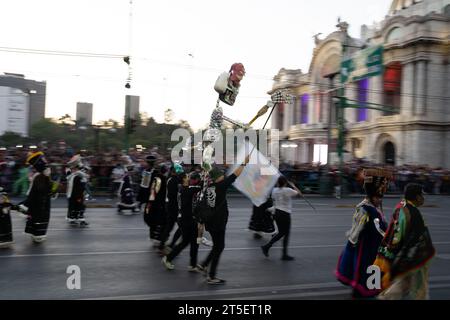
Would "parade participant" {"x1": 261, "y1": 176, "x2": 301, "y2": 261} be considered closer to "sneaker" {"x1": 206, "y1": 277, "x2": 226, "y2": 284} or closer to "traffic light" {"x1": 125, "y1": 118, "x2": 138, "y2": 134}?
"sneaker" {"x1": 206, "y1": 277, "x2": 226, "y2": 284}

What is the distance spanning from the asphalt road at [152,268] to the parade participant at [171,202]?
0.41 meters

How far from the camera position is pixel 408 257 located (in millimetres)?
4984

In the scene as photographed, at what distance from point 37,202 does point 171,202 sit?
273 cm

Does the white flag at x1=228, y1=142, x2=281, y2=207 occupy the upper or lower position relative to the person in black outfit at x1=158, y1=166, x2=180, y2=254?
upper

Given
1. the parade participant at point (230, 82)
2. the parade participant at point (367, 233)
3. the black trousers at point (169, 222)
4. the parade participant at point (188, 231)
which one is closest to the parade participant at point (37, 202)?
the black trousers at point (169, 222)

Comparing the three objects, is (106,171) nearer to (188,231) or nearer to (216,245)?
(188,231)

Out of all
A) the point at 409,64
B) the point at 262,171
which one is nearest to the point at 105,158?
the point at 262,171

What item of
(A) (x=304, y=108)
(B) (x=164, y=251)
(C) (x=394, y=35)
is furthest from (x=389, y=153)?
(B) (x=164, y=251)

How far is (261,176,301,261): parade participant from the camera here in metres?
8.91

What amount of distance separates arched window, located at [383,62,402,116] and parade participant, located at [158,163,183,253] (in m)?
39.9

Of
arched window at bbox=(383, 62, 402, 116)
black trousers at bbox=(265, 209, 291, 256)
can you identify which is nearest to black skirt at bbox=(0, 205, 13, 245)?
black trousers at bbox=(265, 209, 291, 256)

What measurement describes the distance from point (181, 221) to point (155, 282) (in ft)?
3.74

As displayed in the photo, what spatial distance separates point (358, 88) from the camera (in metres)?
49.1

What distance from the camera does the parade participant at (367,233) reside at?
5.82 meters
